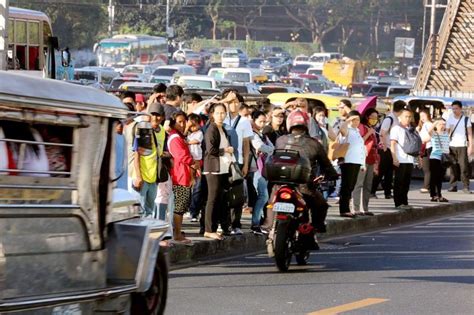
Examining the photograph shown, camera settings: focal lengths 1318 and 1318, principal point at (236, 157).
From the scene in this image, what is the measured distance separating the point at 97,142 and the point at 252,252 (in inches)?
291

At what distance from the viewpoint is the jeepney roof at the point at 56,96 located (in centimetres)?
838

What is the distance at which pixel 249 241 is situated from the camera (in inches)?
663

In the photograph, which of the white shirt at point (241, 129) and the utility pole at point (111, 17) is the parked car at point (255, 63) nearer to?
the utility pole at point (111, 17)

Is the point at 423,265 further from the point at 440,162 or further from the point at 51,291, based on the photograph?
the point at 440,162

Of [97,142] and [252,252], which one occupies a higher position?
[97,142]

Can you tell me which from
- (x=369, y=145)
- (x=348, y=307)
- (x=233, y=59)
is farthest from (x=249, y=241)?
(x=233, y=59)

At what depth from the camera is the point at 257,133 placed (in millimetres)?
17812

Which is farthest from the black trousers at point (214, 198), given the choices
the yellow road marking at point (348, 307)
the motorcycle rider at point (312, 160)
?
the yellow road marking at point (348, 307)

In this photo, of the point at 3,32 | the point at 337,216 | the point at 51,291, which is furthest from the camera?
the point at 337,216

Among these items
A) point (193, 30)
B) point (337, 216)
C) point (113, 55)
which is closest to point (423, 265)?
point (337, 216)

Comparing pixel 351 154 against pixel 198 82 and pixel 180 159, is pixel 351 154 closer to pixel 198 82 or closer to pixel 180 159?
pixel 180 159

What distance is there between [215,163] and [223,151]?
17cm

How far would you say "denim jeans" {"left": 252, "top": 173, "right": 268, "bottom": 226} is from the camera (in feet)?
56.6

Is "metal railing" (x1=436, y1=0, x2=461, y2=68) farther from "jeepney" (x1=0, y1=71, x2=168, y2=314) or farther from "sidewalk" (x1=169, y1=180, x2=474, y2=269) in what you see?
"jeepney" (x1=0, y1=71, x2=168, y2=314)
